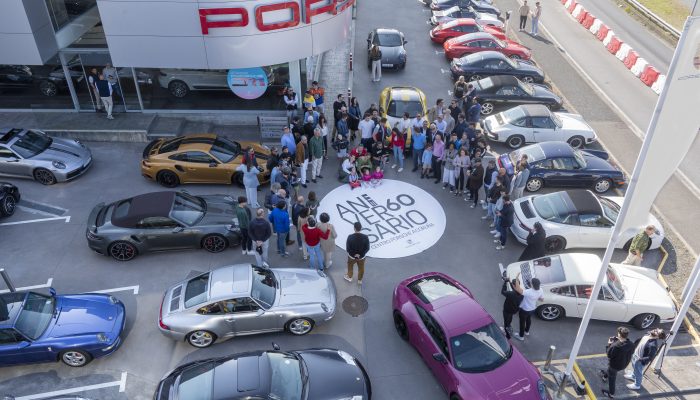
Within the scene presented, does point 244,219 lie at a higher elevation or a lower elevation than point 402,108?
higher

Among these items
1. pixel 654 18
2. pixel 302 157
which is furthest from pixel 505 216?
pixel 654 18

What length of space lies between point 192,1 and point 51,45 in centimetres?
545

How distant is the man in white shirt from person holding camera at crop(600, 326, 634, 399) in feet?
5.15

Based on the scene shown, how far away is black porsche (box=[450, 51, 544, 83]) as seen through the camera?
22.2 m

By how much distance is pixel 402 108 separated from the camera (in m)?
18.4

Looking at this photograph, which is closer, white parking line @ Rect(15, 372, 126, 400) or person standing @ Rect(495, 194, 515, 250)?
white parking line @ Rect(15, 372, 126, 400)

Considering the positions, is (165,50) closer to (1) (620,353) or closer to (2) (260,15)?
(2) (260,15)

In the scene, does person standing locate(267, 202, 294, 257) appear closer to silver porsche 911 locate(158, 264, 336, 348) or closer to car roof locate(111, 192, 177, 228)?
silver porsche 911 locate(158, 264, 336, 348)

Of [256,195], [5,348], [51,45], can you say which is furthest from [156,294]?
[51,45]

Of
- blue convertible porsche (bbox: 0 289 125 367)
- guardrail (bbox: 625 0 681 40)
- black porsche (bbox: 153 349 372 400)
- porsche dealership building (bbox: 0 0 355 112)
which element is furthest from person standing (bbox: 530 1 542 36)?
blue convertible porsche (bbox: 0 289 125 367)

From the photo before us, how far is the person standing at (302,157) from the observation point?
49.6ft

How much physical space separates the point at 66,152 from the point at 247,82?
620cm

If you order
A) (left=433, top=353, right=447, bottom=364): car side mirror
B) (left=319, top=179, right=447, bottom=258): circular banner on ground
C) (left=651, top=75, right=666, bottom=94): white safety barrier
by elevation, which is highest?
(left=433, top=353, right=447, bottom=364): car side mirror

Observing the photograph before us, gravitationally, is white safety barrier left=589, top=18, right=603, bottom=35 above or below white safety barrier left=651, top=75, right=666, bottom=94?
above
